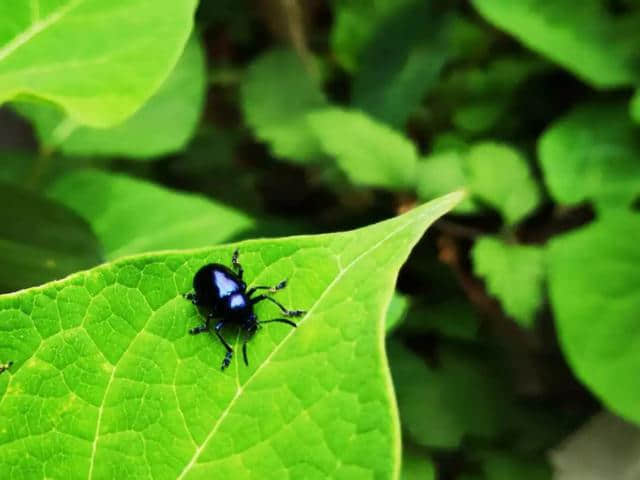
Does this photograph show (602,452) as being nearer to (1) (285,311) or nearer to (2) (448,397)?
(2) (448,397)

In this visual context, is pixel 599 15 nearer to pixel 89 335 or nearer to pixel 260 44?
pixel 260 44

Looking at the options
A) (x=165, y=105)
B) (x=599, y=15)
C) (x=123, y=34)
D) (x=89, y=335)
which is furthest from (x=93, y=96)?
(x=599, y=15)

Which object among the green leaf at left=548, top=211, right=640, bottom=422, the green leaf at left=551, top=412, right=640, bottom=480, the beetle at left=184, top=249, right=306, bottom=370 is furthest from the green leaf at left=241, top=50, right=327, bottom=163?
the green leaf at left=551, top=412, right=640, bottom=480

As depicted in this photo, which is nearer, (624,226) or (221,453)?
(221,453)

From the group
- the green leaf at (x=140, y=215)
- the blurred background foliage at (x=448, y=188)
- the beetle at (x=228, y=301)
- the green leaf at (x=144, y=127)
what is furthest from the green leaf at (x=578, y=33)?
the beetle at (x=228, y=301)

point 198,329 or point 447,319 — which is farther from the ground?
point 198,329

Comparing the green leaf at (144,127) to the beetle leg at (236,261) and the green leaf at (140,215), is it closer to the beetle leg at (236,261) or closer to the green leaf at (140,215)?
the green leaf at (140,215)

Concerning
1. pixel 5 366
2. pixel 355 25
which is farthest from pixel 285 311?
pixel 355 25
